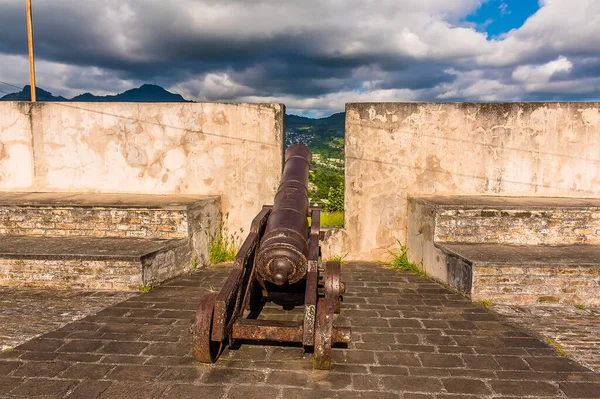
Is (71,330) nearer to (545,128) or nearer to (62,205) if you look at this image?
(62,205)

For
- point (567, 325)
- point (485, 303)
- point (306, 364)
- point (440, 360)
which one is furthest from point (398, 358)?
point (567, 325)

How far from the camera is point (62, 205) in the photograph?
6324mm

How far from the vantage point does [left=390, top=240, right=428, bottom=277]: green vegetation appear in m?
6.59

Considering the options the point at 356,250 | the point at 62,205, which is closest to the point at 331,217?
the point at 356,250

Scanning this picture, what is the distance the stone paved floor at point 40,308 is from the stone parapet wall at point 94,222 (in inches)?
A: 45.4

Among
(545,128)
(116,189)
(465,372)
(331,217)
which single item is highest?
(545,128)

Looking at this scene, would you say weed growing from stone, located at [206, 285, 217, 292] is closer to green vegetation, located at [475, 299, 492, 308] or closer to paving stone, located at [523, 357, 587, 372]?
green vegetation, located at [475, 299, 492, 308]

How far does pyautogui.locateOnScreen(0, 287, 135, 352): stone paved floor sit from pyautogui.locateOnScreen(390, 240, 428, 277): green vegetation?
13.8 ft

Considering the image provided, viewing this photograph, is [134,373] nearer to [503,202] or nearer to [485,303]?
[485,303]

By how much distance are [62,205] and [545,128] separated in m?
7.99

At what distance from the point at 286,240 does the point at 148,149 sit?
4.63m

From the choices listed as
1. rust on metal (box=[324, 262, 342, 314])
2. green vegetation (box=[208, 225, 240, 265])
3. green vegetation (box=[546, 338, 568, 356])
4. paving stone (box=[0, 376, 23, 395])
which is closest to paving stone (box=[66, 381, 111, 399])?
paving stone (box=[0, 376, 23, 395])

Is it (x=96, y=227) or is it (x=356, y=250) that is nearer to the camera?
(x=96, y=227)

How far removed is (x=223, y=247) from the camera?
24.1 feet
